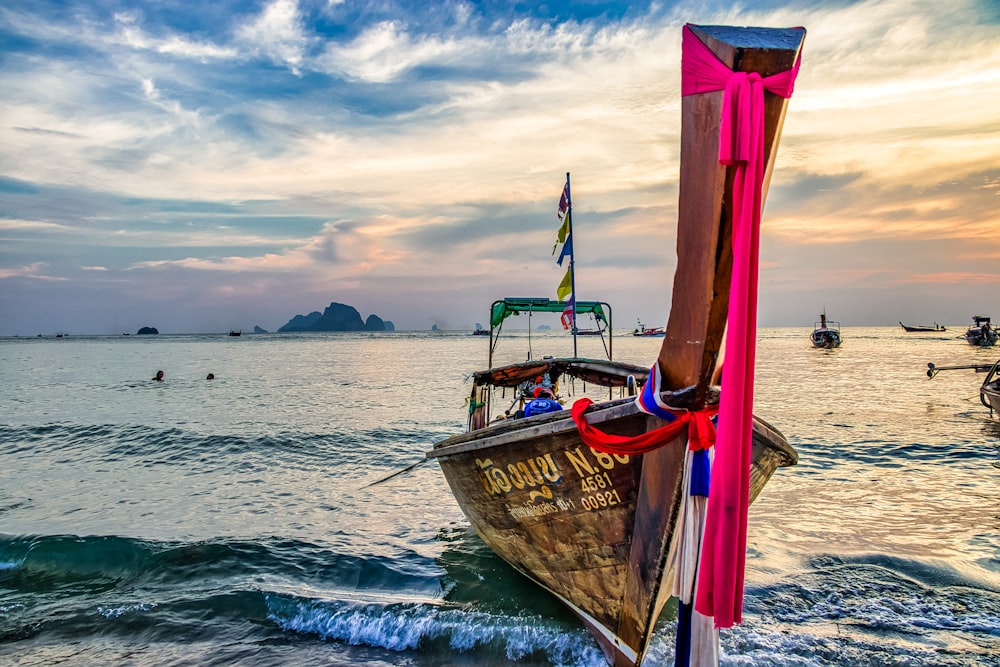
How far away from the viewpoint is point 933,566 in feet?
25.6

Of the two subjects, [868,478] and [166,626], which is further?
[868,478]

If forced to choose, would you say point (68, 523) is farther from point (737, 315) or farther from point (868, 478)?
point (868, 478)

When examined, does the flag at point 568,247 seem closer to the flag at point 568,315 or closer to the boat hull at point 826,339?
the flag at point 568,315

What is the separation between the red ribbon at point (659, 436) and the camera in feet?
11.1

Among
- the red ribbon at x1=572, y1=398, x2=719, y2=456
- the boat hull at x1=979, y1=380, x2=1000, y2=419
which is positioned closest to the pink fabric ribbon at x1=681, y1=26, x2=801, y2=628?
the red ribbon at x1=572, y1=398, x2=719, y2=456

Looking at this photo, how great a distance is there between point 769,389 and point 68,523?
26.8m

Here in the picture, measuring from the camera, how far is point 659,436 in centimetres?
362

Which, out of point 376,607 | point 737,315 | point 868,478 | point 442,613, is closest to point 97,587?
point 376,607

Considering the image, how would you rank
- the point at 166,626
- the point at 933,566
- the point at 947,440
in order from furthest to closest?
the point at 947,440, the point at 933,566, the point at 166,626

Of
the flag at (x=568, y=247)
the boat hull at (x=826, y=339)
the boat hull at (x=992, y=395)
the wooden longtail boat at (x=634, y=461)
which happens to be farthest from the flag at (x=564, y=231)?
the boat hull at (x=826, y=339)

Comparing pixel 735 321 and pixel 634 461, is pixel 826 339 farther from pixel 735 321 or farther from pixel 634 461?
pixel 735 321

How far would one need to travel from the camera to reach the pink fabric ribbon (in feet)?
8.50

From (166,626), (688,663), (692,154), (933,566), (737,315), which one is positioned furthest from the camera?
(933,566)

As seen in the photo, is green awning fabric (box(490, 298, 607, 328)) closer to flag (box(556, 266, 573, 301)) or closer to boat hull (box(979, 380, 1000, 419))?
flag (box(556, 266, 573, 301))
